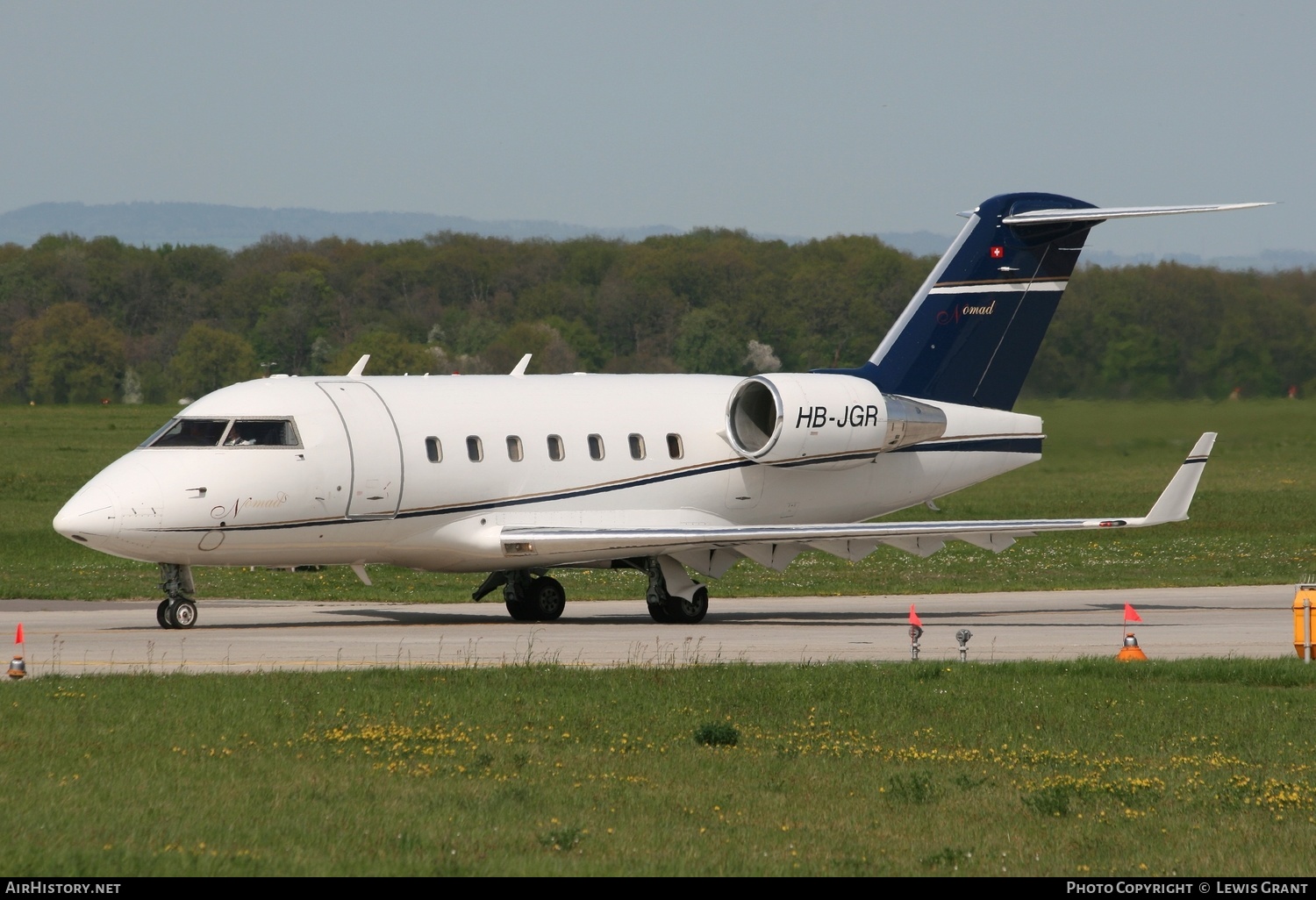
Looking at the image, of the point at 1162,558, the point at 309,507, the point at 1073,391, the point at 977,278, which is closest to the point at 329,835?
the point at 309,507

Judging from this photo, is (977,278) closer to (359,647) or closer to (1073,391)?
(1073,391)

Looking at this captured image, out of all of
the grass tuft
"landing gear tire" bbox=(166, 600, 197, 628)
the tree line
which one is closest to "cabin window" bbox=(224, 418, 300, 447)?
"landing gear tire" bbox=(166, 600, 197, 628)

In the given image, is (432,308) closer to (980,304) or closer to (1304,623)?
(980,304)

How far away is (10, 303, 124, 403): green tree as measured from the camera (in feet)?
328

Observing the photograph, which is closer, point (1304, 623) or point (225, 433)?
point (1304, 623)

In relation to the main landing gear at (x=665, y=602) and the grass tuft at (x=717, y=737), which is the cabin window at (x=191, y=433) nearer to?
the main landing gear at (x=665, y=602)

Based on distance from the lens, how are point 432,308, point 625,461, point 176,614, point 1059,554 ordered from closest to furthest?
point 176,614 < point 625,461 < point 1059,554 < point 432,308

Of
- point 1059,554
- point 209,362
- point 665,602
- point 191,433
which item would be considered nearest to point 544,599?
point 665,602

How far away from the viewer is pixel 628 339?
323 feet

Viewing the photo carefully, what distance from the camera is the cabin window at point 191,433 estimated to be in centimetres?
2370

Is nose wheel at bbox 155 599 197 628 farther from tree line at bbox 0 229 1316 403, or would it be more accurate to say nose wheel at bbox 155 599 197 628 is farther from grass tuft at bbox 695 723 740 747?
tree line at bbox 0 229 1316 403

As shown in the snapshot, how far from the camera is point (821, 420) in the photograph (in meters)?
27.4

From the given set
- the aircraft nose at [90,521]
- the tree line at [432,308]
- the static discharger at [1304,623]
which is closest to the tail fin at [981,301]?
the static discharger at [1304,623]

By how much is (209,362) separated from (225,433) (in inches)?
2948
